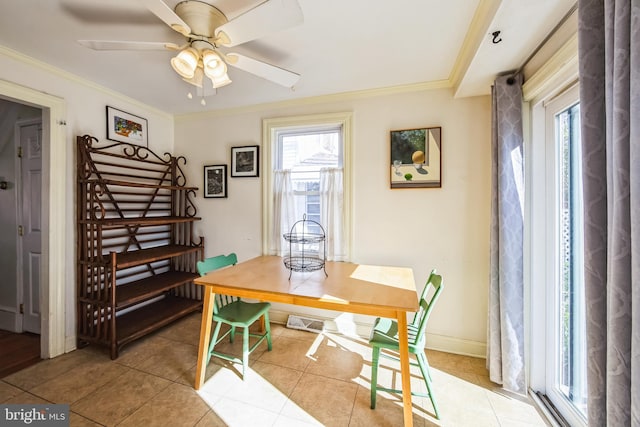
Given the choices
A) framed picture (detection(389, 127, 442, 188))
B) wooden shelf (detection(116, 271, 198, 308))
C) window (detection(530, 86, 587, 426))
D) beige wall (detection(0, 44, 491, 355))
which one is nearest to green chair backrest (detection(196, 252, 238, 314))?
wooden shelf (detection(116, 271, 198, 308))

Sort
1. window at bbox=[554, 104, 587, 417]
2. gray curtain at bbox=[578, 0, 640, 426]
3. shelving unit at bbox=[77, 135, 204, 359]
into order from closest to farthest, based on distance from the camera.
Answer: gray curtain at bbox=[578, 0, 640, 426]
window at bbox=[554, 104, 587, 417]
shelving unit at bbox=[77, 135, 204, 359]

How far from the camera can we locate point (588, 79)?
34.5 inches

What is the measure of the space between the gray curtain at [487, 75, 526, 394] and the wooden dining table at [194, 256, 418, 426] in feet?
2.16

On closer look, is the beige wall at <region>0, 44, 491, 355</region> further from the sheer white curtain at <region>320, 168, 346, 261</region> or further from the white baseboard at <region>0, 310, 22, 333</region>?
the white baseboard at <region>0, 310, 22, 333</region>

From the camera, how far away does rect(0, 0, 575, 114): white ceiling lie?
139 cm

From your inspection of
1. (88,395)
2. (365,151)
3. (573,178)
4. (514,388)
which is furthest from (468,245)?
(88,395)

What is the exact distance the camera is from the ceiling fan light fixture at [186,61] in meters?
1.33

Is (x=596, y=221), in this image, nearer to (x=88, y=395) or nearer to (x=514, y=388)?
(x=514, y=388)

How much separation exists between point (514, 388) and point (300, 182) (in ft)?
7.89

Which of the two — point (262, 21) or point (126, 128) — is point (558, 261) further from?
point (126, 128)

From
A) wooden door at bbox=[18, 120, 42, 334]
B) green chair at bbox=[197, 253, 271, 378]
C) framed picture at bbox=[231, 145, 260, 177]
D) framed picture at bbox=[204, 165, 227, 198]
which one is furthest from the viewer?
framed picture at bbox=[204, 165, 227, 198]

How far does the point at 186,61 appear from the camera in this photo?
1.36 metres

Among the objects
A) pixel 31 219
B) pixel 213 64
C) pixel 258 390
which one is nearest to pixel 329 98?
pixel 213 64

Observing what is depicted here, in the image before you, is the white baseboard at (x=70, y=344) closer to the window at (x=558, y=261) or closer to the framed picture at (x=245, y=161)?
the framed picture at (x=245, y=161)
